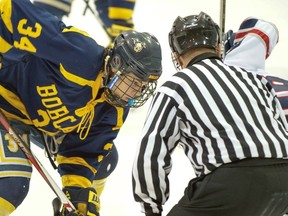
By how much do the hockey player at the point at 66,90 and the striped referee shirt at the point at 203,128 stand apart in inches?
14.9

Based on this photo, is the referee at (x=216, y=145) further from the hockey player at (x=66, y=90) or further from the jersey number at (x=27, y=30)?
the jersey number at (x=27, y=30)

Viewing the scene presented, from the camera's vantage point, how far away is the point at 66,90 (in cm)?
189

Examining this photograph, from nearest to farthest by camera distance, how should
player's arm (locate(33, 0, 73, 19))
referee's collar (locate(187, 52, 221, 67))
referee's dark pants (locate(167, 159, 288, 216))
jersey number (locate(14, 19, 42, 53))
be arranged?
referee's dark pants (locate(167, 159, 288, 216))
referee's collar (locate(187, 52, 221, 67))
jersey number (locate(14, 19, 42, 53))
player's arm (locate(33, 0, 73, 19))

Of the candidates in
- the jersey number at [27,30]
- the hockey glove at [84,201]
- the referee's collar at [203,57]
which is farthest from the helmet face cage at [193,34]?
the hockey glove at [84,201]

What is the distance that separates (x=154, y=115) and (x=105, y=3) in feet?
3.29

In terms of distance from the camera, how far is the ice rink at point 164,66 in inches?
99.0

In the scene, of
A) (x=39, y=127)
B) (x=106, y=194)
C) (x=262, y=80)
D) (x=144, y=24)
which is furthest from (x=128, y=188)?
(x=144, y=24)

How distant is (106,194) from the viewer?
2.61 meters

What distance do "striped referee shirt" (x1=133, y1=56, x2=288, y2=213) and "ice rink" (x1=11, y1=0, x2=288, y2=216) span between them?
3.40 feet

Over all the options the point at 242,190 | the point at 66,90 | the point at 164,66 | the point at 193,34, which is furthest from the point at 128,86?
the point at 164,66

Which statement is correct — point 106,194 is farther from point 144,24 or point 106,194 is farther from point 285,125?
point 144,24

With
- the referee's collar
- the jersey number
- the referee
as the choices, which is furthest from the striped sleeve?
the jersey number

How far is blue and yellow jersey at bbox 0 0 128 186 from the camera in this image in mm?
1785

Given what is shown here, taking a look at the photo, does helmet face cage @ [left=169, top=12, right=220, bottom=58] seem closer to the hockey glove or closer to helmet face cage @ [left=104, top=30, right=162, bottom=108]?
helmet face cage @ [left=104, top=30, right=162, bottom=108]
